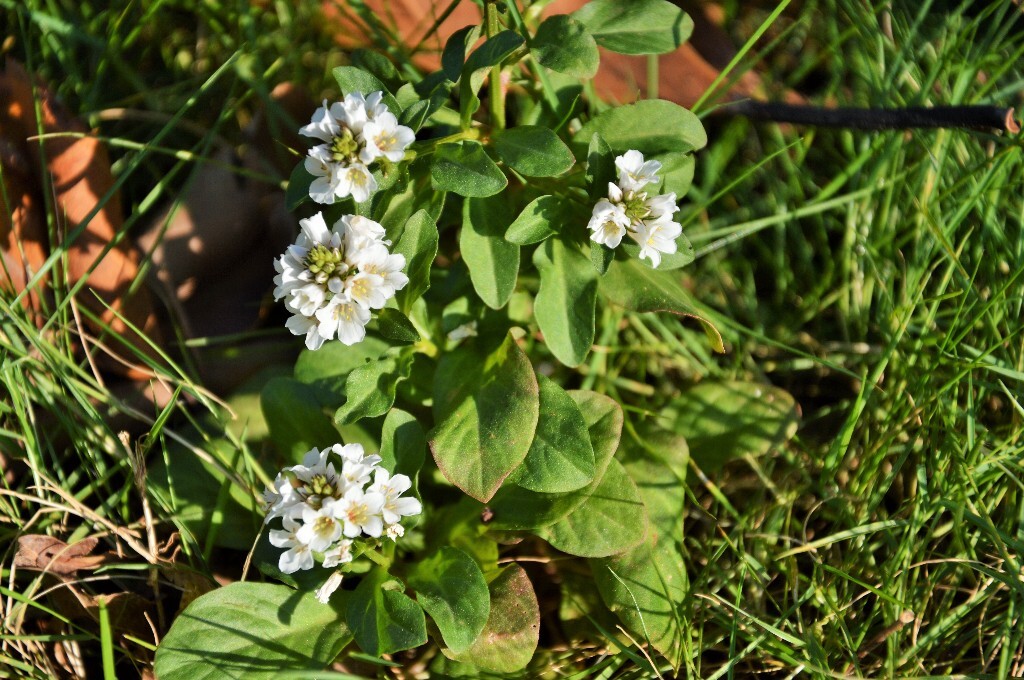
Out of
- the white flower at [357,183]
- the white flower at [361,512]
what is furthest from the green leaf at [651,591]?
the white flower at [357,183]

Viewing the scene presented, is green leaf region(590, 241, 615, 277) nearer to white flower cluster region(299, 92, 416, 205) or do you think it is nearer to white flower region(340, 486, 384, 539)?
white flower cluster region(299, 92, 416, 205)

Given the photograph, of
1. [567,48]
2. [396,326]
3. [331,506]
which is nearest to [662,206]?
[567,48]

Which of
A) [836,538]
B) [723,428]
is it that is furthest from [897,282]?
[836,538]

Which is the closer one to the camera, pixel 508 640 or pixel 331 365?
pixel 508 640

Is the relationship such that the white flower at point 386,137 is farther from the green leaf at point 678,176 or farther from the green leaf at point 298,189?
the green leaf at point 678,176

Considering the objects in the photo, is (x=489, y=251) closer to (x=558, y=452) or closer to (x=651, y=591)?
(x=558, y=452)

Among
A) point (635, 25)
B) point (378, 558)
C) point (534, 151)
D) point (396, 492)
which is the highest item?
point (635, 25)

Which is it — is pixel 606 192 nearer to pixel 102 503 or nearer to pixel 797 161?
pixel 797 161
